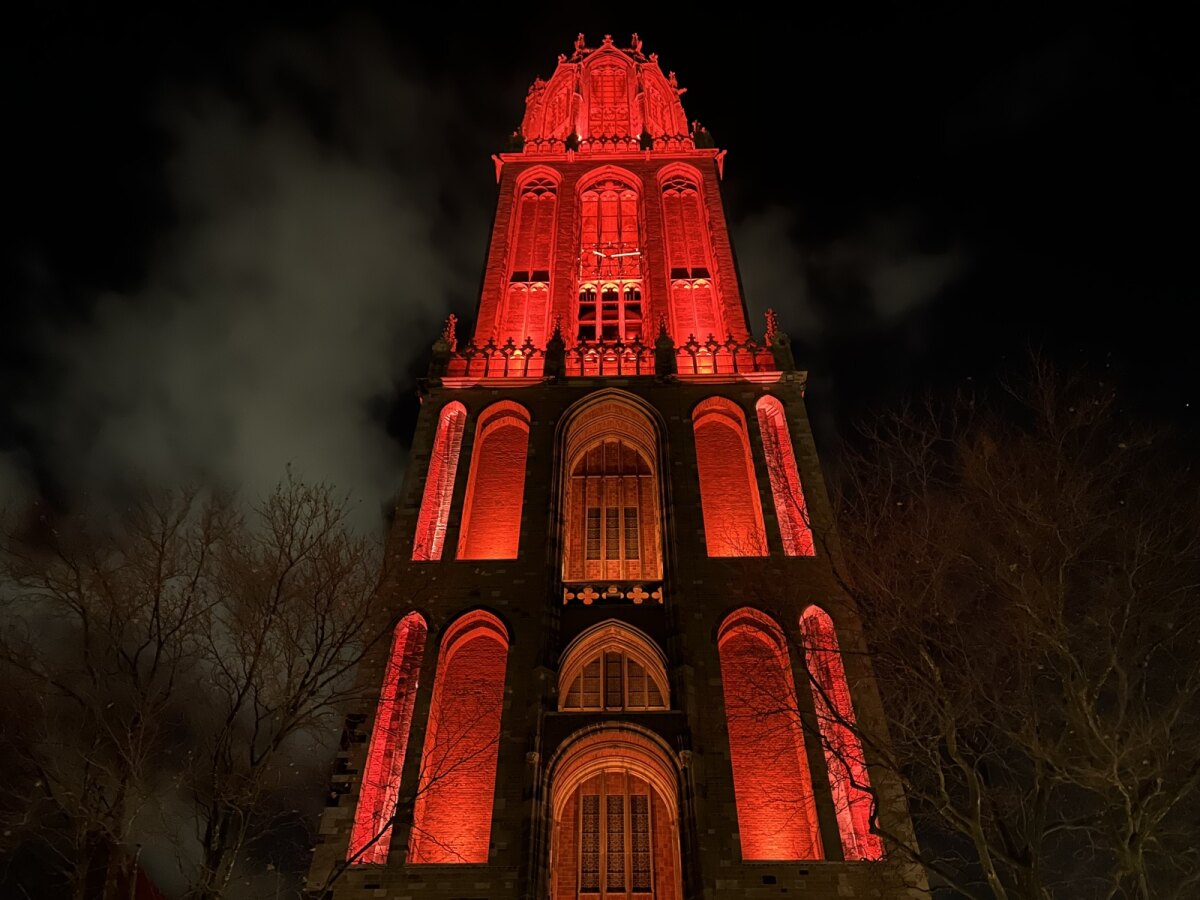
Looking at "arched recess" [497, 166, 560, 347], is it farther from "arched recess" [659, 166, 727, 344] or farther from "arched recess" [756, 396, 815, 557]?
"arched recess" [756, 396, 815, 557]

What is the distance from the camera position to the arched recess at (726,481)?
27.2 m

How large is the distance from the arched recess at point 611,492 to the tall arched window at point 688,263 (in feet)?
16.5

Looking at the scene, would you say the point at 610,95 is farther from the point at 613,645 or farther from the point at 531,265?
the point at 613,645

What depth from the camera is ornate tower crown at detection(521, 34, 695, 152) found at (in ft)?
142

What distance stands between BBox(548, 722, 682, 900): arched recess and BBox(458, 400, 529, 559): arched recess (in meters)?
6.99

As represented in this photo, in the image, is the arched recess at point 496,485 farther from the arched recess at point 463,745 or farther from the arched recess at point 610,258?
the arched recess at point 610,258

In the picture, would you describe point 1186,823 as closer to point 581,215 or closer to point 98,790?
point 98,790

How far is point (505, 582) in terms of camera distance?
24359 mm

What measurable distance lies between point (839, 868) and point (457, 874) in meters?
7.95

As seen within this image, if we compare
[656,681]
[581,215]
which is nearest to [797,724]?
[656,681]

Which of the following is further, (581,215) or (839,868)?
(581,215)

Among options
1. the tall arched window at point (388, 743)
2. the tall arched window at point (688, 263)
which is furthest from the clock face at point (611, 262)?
the tall arched window at point (388, 743)

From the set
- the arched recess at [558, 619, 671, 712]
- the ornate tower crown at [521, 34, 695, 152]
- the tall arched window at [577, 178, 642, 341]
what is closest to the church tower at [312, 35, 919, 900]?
the arched recess at [558, 619, 671, 712]

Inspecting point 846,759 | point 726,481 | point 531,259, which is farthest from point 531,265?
point 846,759
